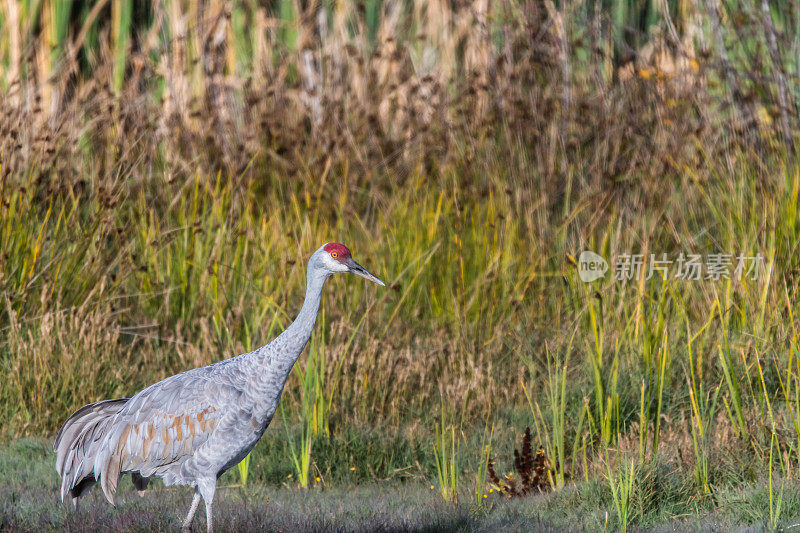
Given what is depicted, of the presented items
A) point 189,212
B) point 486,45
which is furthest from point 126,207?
point 486,45

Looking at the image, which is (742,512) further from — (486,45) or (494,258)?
(486,45)

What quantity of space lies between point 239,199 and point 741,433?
14.8 ft

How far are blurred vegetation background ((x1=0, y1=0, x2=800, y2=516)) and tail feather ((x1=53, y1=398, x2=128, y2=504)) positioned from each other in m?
1.14

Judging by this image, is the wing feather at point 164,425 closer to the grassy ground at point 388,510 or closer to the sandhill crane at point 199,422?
the sandhill crane at point 199,422

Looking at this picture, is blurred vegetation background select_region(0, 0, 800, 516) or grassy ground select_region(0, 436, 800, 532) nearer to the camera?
grassy ground select_region(0, 436, 800, 532)

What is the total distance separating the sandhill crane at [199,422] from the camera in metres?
4.19

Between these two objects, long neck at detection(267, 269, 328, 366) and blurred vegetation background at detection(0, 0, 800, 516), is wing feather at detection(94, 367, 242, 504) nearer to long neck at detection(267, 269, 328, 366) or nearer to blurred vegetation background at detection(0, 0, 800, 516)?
long neck at detection(267, 269, 328, 366)

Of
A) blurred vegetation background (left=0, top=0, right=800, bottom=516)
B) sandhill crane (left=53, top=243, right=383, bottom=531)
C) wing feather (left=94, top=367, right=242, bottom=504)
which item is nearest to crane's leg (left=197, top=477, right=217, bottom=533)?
sandhill crane (left=53, top=243, right=383, bottom=531)

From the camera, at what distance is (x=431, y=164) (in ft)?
27.6

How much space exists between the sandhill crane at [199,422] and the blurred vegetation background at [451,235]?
40.9 inches

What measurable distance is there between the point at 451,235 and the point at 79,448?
3.40 m

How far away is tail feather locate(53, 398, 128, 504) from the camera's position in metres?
4.48

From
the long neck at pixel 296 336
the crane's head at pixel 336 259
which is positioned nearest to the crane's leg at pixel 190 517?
the long neck at pixel 296 336

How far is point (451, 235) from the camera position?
23.6 ft
